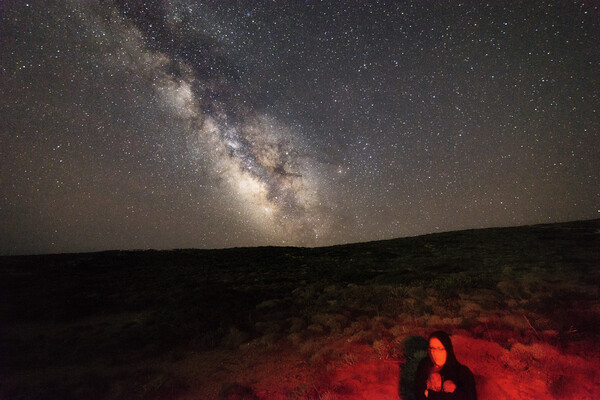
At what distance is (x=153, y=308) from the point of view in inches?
484

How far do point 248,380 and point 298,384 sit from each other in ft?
3.66

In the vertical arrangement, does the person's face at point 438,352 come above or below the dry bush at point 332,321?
above

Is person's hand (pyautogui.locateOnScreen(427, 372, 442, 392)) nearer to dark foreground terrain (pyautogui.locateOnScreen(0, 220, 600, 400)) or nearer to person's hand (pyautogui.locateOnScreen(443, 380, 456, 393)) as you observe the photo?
person's hand (pyautogui.locateOnScreen(443, 380, 456, 393))

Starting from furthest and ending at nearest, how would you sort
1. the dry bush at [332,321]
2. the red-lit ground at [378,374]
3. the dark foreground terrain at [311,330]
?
the dry bush at [332,321], the dark foreground terrain at [311,330], the red-lit ground at [378,374]

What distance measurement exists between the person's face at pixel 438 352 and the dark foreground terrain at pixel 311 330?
1144mm

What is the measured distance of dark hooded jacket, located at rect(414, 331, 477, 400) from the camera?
4.38m

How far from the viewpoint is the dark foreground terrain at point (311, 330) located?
5.55 metres

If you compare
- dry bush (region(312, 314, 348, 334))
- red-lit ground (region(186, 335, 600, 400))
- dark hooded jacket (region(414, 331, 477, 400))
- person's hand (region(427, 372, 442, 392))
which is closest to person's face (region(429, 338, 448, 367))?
dark hooded jacket (region(414, 331, 477, 400))

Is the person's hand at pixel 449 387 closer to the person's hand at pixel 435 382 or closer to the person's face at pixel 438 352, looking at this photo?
the person's hand at pixel 435 382

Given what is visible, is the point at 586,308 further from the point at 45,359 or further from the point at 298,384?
the point at 45,359

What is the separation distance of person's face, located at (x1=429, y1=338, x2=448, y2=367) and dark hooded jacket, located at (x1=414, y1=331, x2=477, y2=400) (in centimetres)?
5

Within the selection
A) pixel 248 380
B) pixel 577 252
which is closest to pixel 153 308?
pixel 248 380

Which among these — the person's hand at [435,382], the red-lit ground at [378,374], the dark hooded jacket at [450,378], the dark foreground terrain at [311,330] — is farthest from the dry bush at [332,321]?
the person's hand at [435,382]

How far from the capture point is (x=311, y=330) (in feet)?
27.4
